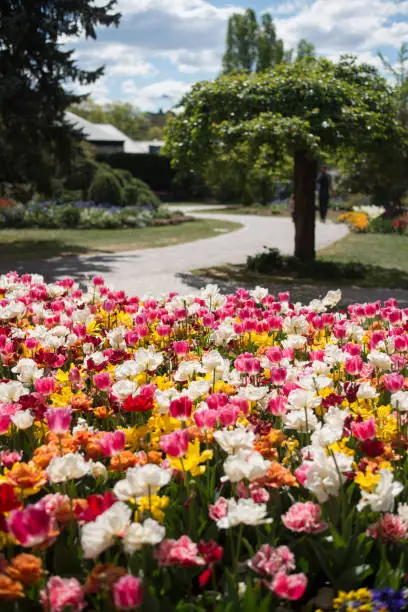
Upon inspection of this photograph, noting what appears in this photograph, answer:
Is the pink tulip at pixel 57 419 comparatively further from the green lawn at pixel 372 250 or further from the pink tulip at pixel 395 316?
the green lawn at pixel 372 250

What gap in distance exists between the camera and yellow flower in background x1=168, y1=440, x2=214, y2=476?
2314mm

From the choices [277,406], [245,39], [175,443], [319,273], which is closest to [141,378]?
[277,406]

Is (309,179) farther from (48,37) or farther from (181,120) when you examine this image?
(48,37)

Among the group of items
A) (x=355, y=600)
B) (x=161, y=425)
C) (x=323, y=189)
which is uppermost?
(x=323, y=189)

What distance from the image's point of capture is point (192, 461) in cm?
233

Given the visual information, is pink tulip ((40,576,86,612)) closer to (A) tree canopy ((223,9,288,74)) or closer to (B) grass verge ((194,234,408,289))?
(B) grass verge ((194,234,408,289))

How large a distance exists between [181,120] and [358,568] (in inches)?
450

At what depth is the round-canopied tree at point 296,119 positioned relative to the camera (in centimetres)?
1117

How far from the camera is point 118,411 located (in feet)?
10.4

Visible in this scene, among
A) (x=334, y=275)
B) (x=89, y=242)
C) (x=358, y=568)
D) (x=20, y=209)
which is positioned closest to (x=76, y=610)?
(x=358, y=568)

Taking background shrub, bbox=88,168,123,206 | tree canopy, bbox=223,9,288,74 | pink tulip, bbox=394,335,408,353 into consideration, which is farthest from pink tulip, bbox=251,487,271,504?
tree canopy, bbox=223,9,288,74

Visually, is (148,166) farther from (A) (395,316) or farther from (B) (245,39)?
(A) (395,316)

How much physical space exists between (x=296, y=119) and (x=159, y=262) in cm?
437

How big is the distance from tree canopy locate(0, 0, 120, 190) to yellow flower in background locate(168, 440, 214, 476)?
15705mm
